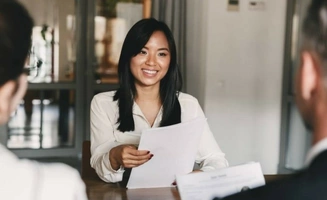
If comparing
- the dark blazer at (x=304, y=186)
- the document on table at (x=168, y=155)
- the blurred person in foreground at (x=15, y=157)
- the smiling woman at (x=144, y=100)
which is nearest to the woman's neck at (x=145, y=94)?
the smiling woman at (x=144, y=100)

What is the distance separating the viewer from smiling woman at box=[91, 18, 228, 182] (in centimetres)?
205

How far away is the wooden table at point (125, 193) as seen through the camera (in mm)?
1674

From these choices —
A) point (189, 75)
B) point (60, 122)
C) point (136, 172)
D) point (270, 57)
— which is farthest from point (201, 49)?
point (136, 172)

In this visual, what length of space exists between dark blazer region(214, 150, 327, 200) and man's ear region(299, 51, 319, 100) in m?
0.09

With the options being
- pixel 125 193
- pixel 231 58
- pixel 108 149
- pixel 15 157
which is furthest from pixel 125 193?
pixel 231 58

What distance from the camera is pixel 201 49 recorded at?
4785 millimetres

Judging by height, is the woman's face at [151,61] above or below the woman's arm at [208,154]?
above

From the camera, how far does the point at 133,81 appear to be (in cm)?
218

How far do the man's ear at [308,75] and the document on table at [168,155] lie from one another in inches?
37.4

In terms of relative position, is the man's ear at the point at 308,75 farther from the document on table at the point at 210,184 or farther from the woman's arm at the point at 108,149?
the woman's arm at the point at 108,149

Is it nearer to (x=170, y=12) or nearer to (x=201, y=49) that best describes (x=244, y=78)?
(x=201, y=49)

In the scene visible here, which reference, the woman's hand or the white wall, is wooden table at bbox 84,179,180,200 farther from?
the white wall

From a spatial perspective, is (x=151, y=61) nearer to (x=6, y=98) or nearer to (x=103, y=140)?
(x=103, y=140)

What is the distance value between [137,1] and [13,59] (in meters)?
4.91
